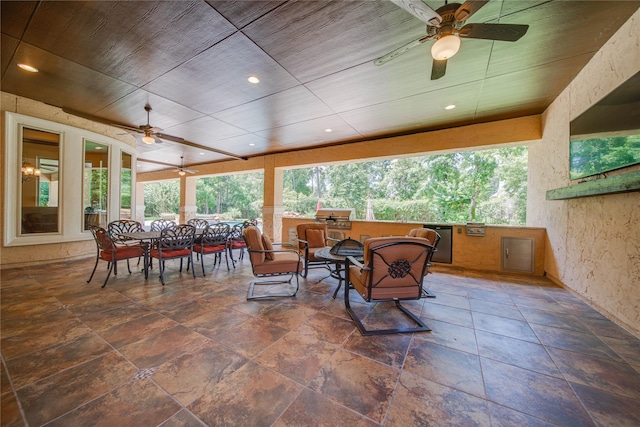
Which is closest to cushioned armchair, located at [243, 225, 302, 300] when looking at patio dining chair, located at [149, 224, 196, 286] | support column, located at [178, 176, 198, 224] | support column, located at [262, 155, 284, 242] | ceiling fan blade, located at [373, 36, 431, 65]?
patio dining chair, located at [149, 224, 196, 286]

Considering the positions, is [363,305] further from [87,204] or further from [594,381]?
[87,204]

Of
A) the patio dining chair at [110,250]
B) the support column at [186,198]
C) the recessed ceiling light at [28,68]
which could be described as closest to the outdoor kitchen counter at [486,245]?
the patio dining chair at [110,250]

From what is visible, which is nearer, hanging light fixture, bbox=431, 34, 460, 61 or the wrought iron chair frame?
hanging light fixture, bbox=431, 34, 460, 61

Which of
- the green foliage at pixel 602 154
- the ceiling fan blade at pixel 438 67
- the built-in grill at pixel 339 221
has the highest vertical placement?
the ceiling fan blade at pixel 438 67

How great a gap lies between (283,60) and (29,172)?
5.10 meters

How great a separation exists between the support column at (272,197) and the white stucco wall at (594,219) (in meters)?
6.18

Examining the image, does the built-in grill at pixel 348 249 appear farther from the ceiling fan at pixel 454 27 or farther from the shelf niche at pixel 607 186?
the shelf niche at pixel 607 186

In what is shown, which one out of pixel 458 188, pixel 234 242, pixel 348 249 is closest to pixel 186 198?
pixel 234 242

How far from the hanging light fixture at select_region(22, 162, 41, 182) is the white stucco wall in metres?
8.21

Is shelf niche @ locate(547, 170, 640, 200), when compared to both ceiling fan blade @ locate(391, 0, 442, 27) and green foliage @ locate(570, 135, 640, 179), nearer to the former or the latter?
green foliage @ locate(570, 135, 640, 179)

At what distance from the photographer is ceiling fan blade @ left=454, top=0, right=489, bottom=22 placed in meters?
1.56

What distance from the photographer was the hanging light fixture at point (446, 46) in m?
1.73

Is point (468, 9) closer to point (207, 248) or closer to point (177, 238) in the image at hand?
point (177, 238)

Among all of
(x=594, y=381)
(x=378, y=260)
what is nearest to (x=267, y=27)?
(x=378, y=260)
